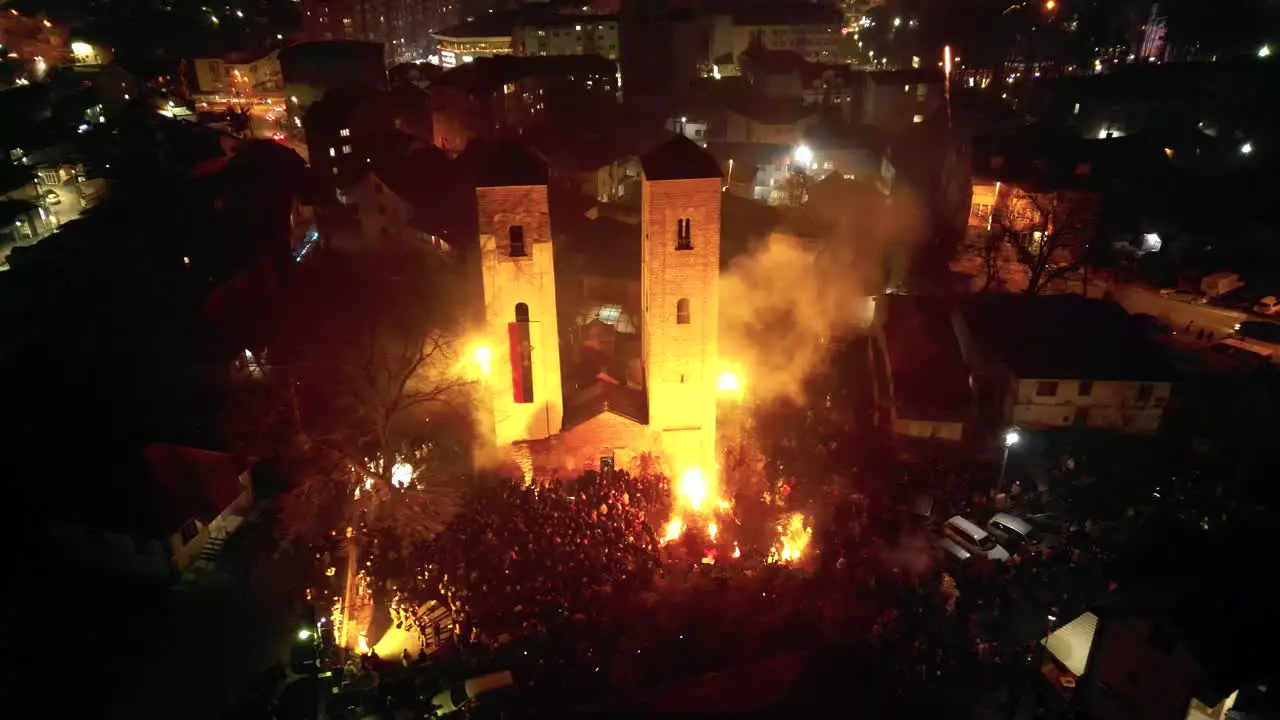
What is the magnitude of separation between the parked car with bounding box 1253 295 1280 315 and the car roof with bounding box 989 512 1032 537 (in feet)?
55.7

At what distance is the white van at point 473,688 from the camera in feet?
47.8

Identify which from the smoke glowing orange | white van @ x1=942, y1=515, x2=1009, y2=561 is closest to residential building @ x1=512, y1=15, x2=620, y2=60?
the smoke glowing orange

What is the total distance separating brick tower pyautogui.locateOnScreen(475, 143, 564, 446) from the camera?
707 inches

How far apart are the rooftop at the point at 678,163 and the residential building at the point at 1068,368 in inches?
460

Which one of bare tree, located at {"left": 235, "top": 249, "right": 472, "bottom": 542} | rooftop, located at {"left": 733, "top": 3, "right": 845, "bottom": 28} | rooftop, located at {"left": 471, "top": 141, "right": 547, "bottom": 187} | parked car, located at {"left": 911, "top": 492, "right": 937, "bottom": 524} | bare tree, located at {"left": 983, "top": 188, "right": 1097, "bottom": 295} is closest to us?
rooftop, located at {"left": 471, "top": 141, "right": 547, "bottom": 187}

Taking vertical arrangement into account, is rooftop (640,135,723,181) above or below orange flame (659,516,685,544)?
above

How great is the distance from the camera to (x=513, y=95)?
149ft

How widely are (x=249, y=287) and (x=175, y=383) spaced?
566 centimetres

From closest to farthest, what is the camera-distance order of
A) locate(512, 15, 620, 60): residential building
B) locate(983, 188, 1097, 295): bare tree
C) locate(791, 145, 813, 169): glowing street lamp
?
locate(983, 188, 1097, 295): bare tree → locate(791, 145, 813, 169): glowing street lamp → locate(512, 15, 620, 60): residential building

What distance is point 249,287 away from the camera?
29.3m

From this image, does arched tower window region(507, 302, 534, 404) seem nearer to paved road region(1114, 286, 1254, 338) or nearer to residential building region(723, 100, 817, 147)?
paved road region(1114, 286, 1254, 338)

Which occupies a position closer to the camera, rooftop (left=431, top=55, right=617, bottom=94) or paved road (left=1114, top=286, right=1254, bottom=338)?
paved road (left=1114, top=286, right=1254, bottom=338)

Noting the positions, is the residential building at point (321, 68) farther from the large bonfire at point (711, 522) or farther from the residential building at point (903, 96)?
the large bonfire at point (711, 522)

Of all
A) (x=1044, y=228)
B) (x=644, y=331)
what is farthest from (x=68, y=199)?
(x=1044, y=228)
